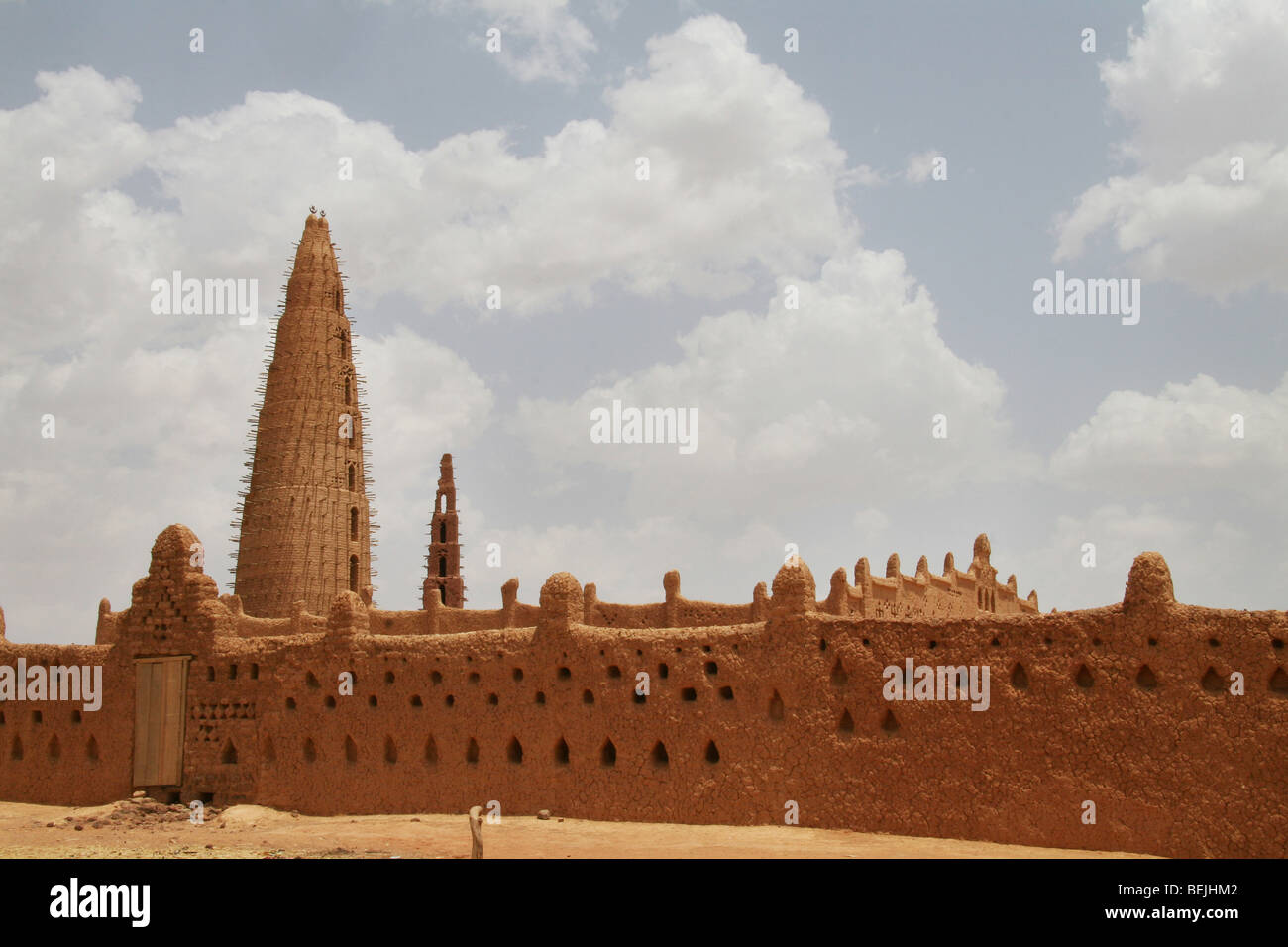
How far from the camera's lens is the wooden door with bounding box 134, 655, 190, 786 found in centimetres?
2539

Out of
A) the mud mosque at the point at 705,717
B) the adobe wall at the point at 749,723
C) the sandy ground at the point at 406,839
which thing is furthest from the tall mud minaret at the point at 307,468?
the sandy ground at the point at 406,839

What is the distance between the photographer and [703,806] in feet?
66.5

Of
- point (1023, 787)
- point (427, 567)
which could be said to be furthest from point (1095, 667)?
point (427, 567)

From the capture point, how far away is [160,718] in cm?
2564

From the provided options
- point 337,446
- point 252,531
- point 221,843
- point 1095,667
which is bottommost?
point 221,843

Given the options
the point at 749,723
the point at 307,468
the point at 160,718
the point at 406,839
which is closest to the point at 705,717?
the point at 749,723

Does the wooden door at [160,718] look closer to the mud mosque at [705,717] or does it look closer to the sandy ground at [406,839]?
the mud mosque at [705,717]

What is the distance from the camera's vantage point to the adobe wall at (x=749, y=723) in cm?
1716

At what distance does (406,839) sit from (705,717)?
529cm

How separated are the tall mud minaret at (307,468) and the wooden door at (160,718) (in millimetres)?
19770

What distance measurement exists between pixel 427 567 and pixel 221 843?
32.1m
